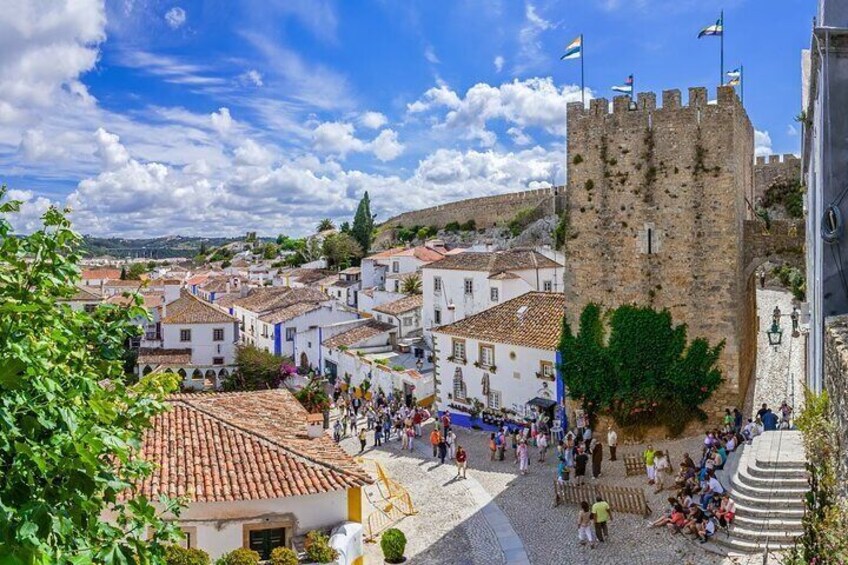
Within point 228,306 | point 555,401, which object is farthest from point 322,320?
point 555,401

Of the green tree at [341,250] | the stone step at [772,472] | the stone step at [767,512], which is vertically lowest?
the stone step at [767,512]

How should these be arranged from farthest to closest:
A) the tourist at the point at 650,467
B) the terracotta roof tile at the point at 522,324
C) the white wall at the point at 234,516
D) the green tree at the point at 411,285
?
1. the green tree at the point at 411,285
2. the terracotta roof tile at the point at 522,324
3. the tourist at the point at 650,467
4. the white wall at the point at 234,516

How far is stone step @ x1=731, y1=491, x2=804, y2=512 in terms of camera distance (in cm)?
1404

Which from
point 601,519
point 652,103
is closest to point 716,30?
point 652,103

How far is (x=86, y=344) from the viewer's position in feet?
22.4

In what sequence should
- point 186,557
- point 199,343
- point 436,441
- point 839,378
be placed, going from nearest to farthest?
point 839,378 → point 186,557 → point 436,441 → point 199,343

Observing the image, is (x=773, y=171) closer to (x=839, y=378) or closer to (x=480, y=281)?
(x=480, y=281)

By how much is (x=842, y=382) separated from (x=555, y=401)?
18.2m

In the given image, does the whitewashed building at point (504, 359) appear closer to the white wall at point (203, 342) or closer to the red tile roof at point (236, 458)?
the red tile roof at point (236, 458)

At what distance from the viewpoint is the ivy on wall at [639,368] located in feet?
71.9

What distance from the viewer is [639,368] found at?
22500 millimetres

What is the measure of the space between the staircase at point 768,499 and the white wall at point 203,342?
3587 centimetres

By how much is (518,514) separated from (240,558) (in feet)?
29.2

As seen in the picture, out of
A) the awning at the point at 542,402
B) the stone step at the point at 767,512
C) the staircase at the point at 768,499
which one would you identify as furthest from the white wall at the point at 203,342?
the stone step at the point at 767,512
